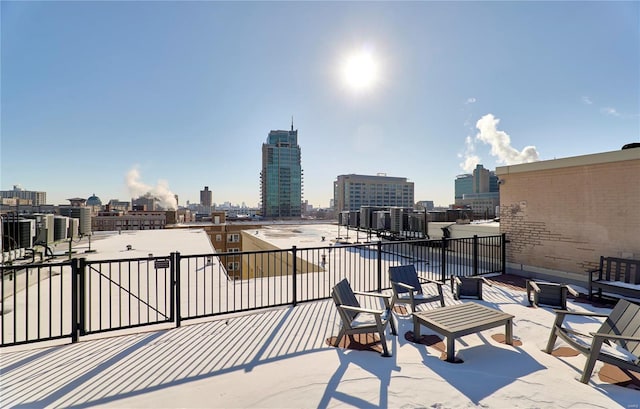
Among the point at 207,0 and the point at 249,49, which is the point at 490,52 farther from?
the point at 207,0

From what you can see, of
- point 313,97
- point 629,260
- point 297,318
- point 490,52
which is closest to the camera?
point 297,318

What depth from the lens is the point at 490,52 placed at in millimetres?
9367

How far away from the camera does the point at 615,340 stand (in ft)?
8.30

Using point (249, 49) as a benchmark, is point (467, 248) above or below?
below

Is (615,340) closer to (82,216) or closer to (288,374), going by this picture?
(288,374)

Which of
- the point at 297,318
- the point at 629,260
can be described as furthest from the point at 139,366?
the point at 629,260

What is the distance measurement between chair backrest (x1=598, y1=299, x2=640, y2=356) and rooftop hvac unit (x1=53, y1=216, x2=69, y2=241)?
1225 centimetres

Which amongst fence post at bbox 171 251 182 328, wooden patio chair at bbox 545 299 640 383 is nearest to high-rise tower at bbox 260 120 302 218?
fence post at bbox 171 251 182 328

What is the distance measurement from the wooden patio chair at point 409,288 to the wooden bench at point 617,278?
3.39 m

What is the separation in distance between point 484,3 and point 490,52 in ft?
7.35

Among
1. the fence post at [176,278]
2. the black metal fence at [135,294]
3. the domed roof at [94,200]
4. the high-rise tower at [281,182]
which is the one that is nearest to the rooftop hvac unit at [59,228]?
the black metal fence at [135,294]

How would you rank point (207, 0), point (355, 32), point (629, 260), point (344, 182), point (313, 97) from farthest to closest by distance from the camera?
point (344, 182)
point (313, 97)
point (355, 32)
point (207, 0)
point (629, 260)

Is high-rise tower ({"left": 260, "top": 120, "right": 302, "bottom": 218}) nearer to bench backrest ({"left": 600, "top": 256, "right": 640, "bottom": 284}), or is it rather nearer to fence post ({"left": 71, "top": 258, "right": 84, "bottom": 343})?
bench backrest ({"left": 600, "top": 256, "right": 640, "bottom": 284})

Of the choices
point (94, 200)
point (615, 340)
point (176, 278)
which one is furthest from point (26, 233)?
point (94, 200)
